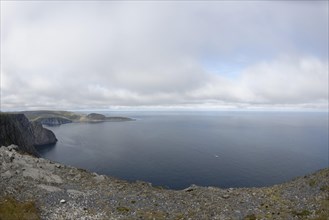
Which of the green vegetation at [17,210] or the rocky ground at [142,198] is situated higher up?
the green vegetation at [17,210]

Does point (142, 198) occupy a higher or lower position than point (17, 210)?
lower

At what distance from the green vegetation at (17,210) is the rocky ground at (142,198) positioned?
69cm

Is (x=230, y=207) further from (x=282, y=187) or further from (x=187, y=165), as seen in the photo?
(x=187, y=165)

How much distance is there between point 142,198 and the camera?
3431 cm

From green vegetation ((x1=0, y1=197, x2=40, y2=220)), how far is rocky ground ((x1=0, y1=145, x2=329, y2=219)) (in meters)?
0.69

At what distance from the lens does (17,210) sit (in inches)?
1110

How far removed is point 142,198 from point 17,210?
1468cm

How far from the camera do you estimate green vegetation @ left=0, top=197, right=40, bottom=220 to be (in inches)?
1049

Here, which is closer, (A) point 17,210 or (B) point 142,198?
(A) point 17,210

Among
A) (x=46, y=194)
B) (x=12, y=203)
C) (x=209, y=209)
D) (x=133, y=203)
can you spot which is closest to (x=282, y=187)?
(x=209, y=209)

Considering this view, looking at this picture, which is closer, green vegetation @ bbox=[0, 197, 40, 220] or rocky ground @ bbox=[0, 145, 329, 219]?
A: green vegetation @ bbox=[0, 197, 40, 220]

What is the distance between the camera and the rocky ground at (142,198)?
Answer: 29750 mm

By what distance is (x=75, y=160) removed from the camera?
15675cm

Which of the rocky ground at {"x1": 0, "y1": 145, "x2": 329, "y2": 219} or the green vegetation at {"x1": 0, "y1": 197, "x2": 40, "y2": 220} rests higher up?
the green vegetation at {"x1": 0, "y1": 197, "x2": 40, "y2": 220}
